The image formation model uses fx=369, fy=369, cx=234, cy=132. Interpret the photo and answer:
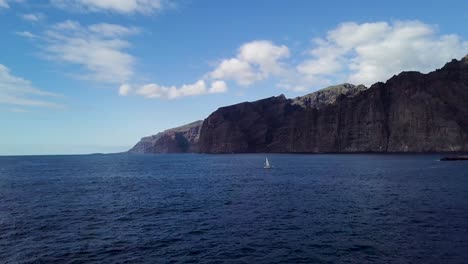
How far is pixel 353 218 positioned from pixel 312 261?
56.3ft

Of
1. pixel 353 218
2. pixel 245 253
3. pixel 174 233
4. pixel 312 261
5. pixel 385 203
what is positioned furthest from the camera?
pixel 385 203

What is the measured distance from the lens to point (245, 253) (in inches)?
1260

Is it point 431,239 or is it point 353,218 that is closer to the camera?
point 431,239

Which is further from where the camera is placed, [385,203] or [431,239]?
[385,203]

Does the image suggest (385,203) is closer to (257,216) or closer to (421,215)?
(421,215)

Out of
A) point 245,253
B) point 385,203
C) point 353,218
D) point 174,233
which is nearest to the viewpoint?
point 245,253

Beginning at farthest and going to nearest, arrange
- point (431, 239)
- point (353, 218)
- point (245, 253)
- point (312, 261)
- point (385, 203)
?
point (385, 203), point (353, 218), point (431, 239), point (245, 253), point (312, 261)

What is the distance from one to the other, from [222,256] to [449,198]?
141 feet

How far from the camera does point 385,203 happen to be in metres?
54.4

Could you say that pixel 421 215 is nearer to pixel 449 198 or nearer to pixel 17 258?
pixel 449 198

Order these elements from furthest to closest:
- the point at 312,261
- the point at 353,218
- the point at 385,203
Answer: the point at 385,203 → the point at 353,218 → the point at 312,261

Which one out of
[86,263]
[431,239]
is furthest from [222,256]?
[431,239]

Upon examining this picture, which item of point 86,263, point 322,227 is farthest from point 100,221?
point 322,227

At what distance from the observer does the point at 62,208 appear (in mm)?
54719
